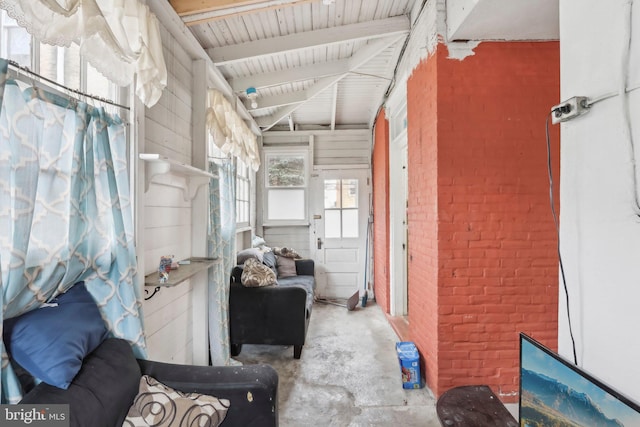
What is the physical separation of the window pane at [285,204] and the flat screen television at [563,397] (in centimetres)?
430

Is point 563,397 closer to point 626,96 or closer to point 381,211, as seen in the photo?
point 626,96

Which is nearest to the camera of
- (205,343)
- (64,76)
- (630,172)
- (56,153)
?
(630,172)

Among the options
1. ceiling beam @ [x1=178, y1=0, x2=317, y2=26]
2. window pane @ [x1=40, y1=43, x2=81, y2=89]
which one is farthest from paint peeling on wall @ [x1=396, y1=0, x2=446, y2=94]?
window pane @ [x1=40, y1=43, x2=81, y2=89]

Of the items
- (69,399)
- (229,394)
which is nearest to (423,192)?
(229,394)

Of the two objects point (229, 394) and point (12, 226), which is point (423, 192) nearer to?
point (229, 394)

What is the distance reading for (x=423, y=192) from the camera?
98.4 inches

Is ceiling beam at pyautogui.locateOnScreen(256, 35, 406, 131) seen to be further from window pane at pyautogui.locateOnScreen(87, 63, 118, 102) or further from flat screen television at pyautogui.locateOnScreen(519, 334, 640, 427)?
flat screen television at pyautogui.locateOnScreen(519, 334, 640, 427)

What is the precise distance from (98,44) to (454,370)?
110 inches

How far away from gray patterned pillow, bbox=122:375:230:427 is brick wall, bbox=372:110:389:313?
314 centimetres

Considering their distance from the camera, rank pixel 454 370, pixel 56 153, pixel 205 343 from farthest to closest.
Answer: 1. pixel 205 343
2. pixel 454 370
3. pixel 56 153

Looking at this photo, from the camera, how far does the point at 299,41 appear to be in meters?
2.74

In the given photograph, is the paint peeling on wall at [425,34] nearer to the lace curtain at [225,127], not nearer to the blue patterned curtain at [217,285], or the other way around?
the lace curtain at [225,127]

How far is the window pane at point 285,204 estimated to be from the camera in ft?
17.2

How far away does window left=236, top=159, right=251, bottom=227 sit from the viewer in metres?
4.21
